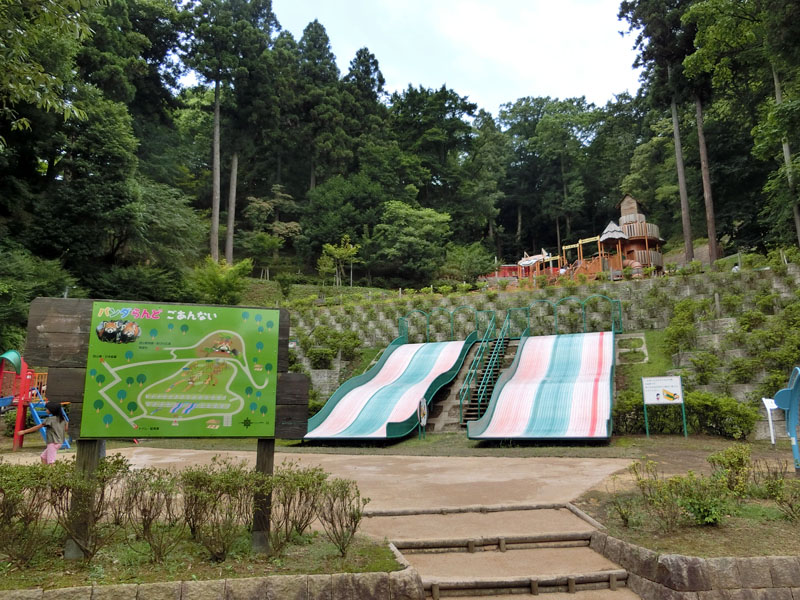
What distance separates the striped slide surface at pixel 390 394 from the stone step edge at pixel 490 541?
7735mm

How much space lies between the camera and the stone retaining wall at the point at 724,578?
13.6ft

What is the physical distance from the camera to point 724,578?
165 inches

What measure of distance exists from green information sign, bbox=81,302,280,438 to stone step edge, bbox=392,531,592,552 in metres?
1.74

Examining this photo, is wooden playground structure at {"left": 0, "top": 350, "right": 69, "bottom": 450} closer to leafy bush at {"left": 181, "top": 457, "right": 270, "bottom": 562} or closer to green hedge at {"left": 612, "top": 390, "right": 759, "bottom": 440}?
leafy bush at {"left": 181, "top": 457, "right": 270, "bottom": 562}

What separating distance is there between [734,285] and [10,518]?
18216mm

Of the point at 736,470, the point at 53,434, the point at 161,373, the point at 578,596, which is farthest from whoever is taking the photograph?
the point at 53,434

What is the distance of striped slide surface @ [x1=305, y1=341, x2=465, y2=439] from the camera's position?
1355 cm

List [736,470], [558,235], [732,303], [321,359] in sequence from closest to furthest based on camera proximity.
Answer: [736,470] → [732,303] → [321,359] → [558,235]

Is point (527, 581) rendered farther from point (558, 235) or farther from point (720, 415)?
point (558, 235)

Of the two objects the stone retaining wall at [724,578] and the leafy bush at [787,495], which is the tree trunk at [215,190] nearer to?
the leafy bush at [787,495]

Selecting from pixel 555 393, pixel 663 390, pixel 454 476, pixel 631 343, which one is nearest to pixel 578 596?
pixel 454 476

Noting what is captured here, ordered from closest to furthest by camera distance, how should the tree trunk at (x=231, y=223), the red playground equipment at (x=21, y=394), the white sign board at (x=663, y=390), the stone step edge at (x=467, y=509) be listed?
the stone step edge at (x=467, y=509), the white sign board at (x=663, y=390), the red playground equipment at (x=21, y=394), the tree trunk at (x=231, y=223)

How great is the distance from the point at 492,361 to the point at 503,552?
36.1ft

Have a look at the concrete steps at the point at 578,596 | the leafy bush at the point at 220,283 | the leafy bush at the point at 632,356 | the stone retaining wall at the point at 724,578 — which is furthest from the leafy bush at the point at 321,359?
the stone retaining wall at the point at 724,578
